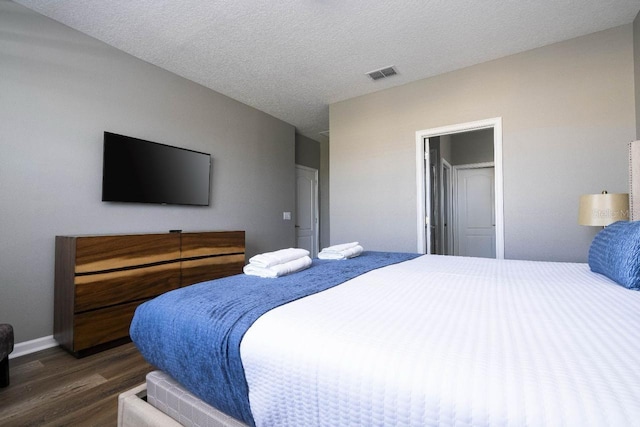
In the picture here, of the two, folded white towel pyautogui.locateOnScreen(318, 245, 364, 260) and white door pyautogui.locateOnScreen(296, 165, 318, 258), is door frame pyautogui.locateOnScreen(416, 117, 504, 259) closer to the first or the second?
folded white towel pyautogui.locateOnScreen(318, 245, 364, 260)

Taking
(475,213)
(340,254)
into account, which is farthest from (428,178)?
(475,213)

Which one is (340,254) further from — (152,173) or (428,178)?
(152,173)

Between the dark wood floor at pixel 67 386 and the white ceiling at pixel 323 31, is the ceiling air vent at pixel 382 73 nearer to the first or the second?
the white ceiling at pixel 323 31

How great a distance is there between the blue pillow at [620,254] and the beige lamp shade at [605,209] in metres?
0.80

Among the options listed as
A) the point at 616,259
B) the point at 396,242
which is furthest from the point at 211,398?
the point at 396,242

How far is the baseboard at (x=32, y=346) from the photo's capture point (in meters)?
2.12

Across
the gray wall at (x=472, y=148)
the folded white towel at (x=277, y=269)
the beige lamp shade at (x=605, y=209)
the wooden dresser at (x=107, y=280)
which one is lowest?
the wooden dresser at (x=107, y=280)

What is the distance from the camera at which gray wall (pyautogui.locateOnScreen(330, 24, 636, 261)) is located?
252 centimetres

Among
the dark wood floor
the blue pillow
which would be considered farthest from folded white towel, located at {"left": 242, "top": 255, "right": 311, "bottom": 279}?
the blue pillow

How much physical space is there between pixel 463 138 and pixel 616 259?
4.62 metres

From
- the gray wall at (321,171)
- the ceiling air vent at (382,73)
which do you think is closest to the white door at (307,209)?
the gray wall at (321,171)

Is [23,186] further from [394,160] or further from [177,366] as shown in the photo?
[394,160]

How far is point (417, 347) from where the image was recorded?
67 centimetres

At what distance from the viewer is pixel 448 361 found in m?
0.61
